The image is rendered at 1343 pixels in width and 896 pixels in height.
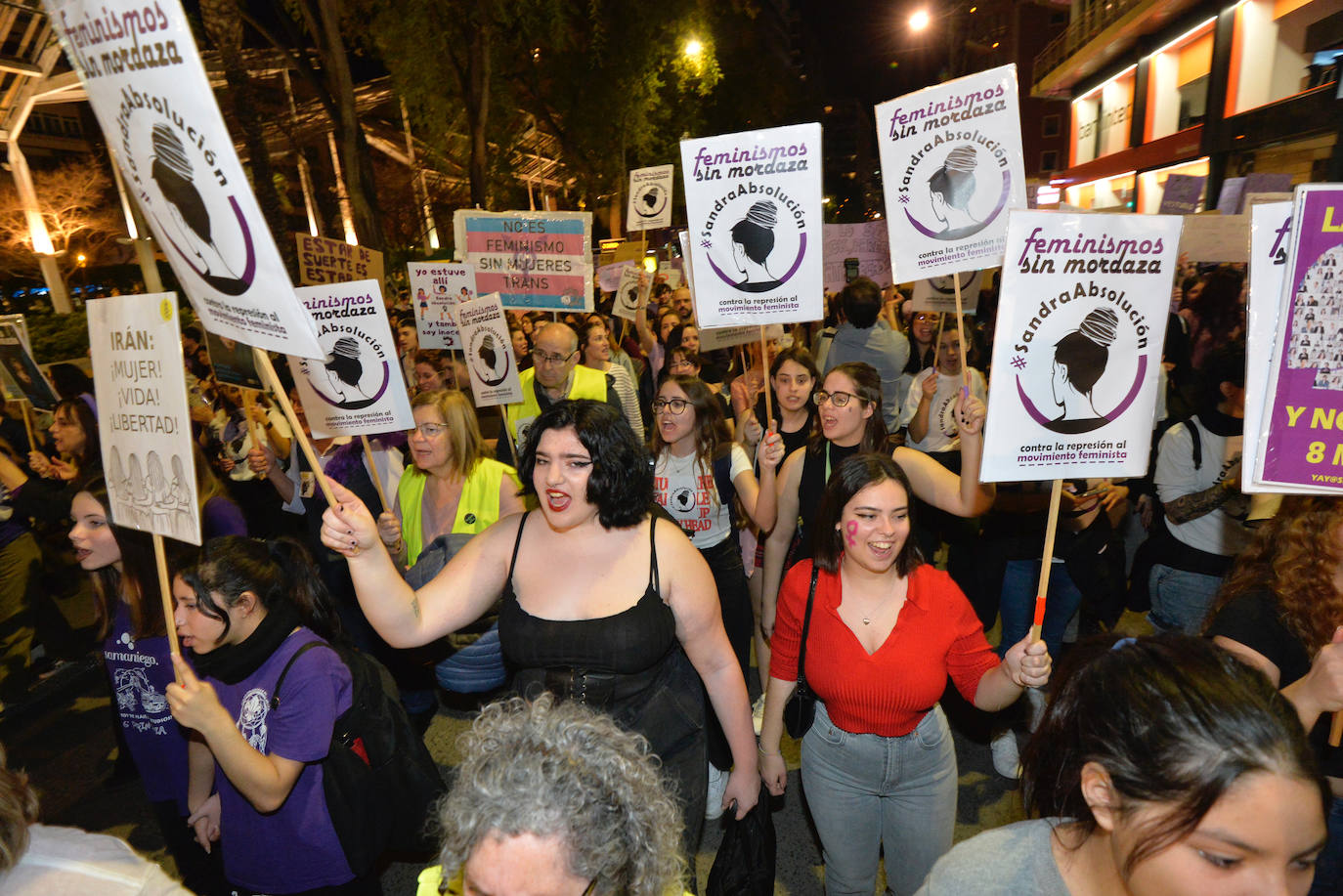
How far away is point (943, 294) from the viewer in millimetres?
7000

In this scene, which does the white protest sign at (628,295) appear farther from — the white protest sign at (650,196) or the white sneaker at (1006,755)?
the white sneaker at (1006,755)

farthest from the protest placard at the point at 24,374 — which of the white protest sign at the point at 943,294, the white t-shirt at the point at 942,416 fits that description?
the white protest sign at the point at 943,294

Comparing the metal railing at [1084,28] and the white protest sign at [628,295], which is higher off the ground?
the metal railing at [1084,28]

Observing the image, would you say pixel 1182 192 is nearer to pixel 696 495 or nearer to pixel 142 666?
pixel 696 495

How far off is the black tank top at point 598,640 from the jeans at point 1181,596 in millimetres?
2713

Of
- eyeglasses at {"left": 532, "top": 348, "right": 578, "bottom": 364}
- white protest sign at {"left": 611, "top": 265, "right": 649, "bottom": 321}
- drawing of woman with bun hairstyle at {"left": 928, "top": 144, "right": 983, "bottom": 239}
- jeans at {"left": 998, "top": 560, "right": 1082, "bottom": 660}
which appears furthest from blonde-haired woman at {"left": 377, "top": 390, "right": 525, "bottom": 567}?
white protest sign at {"left": 611, "top": 265, "right": 649, "bottom": 321}

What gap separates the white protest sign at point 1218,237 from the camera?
763cm

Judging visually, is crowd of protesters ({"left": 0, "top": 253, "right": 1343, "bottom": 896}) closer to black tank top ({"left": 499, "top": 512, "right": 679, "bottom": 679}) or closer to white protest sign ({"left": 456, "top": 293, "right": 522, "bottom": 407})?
black tank top ({"left": 499, "top": 512, "right": 679, "bottom": 679})

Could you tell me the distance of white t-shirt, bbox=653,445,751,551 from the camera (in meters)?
4.57

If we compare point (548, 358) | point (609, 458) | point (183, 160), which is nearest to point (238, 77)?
point (548, 358)

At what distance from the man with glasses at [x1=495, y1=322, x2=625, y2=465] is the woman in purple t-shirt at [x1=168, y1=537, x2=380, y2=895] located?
3.53 m

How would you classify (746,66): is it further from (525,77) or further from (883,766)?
(883,766)

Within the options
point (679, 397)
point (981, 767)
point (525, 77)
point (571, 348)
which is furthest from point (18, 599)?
point (525, 77)

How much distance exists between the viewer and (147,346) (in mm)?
2246
